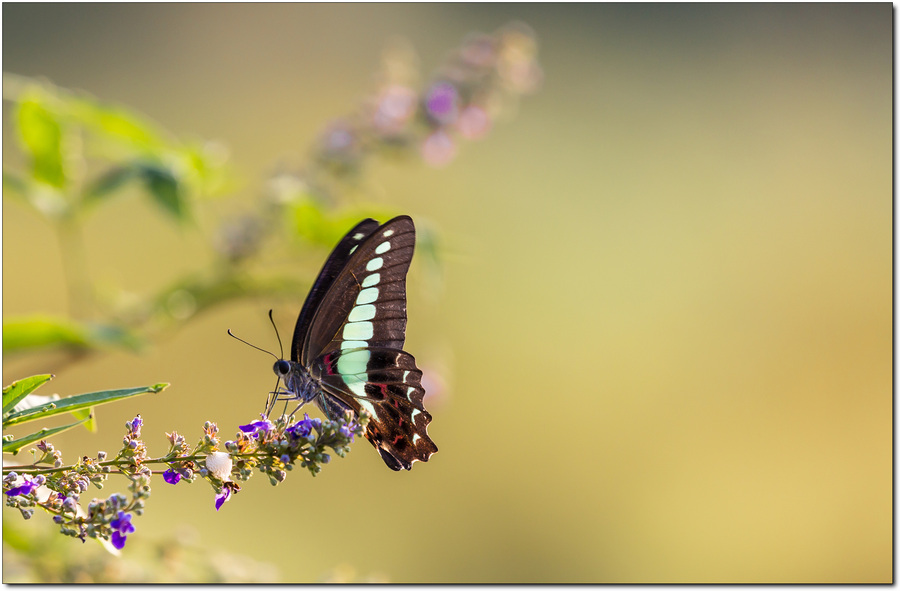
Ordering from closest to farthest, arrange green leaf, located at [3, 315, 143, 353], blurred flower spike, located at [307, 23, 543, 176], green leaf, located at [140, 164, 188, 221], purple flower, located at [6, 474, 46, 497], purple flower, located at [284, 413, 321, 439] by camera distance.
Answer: purple flower, located at [6, 474, 46, 497] < purple flower, located at [284, 413, 321, 439] < green leaf, located at [3, 315, 143, 353] < green leaf, located at [140, 164, 188, 221] < blurred flower spike, located at [307, 23, 543, 176]

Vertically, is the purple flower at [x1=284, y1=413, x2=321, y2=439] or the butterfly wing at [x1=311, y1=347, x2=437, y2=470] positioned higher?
the butterfly wing at [x1=311, y1=347, x2=437, y2=470]

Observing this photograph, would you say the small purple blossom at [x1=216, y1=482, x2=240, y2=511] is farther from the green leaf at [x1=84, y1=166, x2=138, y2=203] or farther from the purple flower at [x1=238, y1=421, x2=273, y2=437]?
the green leaf at [x1=84, y1=166, x2=138, y2=203]

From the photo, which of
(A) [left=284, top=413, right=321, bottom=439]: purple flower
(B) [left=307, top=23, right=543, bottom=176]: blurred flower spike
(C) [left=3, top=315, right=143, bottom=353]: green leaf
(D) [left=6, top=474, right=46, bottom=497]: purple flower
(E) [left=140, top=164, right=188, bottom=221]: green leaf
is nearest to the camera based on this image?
(D) [left=6, top=474, right=46, bottom=497]: purple flower

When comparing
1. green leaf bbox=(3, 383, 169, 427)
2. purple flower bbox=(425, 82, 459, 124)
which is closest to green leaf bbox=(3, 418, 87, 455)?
green leaf bbox=(3, 383, 169, 427)

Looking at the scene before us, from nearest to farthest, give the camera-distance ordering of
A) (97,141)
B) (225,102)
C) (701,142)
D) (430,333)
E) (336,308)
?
1. (336,308)
2. (97,141)
3. (430,333)
4. (225,102)
5. (701,142)

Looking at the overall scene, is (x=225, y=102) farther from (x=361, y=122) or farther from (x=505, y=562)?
(x=361, y=122)

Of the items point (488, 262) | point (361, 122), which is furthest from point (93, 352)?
point (488, 262)

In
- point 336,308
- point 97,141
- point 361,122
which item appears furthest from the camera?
point 361,122
